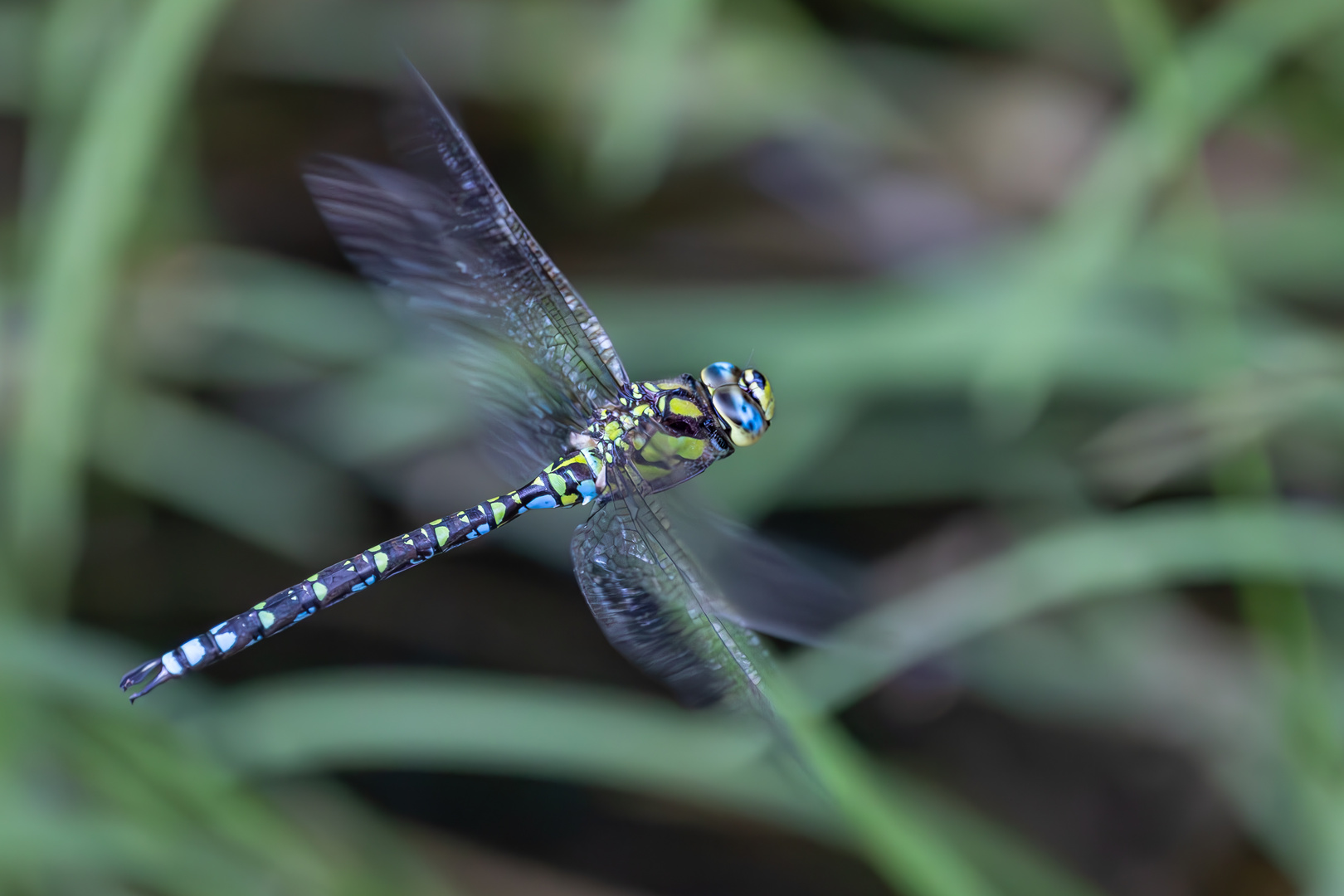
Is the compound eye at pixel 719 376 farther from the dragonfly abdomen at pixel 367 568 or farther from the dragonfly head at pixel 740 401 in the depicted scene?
the dragonfly abdomen at pixel 367 568

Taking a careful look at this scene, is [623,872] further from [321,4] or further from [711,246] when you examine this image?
[321,4]

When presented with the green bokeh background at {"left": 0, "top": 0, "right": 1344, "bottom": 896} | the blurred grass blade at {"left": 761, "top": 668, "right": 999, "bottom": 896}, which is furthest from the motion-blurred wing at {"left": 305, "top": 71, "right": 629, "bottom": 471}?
the blurred grass blade at {"left": 761, "top": 668, "right": 999, "bottom": 896}

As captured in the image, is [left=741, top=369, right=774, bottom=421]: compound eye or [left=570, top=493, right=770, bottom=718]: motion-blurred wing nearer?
[left=570, top=493, right=770, bottom=718]: motion-blurred wing

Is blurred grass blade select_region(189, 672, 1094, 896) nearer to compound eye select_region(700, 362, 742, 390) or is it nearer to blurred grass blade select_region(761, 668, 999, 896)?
blurred grass blade select_region(761, 668, 999, 896)

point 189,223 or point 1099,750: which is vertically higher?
point 189,223

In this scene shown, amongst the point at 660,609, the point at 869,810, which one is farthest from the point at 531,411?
the point at 869,810

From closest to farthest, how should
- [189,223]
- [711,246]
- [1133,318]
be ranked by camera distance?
[1133,318] → [189,223] → [711,246]

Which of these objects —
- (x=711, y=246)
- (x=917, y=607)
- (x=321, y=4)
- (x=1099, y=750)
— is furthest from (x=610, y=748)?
(x=321, y=4)
